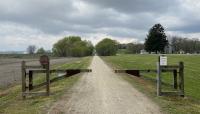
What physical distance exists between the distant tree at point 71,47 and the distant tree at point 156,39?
57994 millimetres

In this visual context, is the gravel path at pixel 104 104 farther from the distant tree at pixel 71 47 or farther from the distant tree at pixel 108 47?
the distant tree at pixel 108 47

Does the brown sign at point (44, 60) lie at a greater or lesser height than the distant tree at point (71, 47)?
lesser

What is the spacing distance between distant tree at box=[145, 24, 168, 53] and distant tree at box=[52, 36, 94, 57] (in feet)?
190

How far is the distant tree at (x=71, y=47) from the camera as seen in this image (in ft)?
595

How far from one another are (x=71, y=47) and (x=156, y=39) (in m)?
70.0

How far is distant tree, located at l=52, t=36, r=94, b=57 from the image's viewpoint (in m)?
181

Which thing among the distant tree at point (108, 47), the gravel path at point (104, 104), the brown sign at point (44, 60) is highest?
the distant tree at point (108, 47)

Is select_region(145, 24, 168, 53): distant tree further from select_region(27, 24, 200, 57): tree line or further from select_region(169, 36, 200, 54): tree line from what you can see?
select_region(169, 36, 200, 54): tree line

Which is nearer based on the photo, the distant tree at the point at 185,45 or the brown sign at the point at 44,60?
the brown sign at the point at 44,60

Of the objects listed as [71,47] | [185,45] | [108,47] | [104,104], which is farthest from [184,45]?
[104,104]

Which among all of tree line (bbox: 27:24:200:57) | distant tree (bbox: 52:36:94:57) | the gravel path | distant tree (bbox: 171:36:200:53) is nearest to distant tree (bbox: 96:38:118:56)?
tree line (bbox: 27:24:200:57)

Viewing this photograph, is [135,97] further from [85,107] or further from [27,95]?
[27,95]

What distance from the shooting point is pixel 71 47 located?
611 ft

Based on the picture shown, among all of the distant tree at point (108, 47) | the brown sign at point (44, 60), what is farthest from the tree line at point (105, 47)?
the brown sign at point (44, 60)
